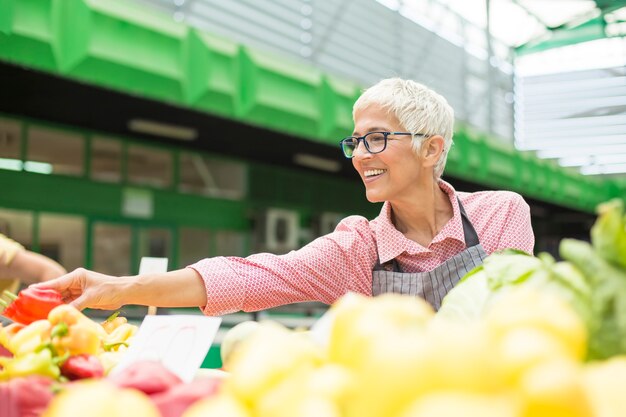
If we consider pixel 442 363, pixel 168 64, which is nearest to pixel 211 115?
pixel 168 64

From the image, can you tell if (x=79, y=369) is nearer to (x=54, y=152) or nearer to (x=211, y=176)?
(x=54, y=152)

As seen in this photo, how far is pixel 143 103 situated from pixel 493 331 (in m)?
9.96

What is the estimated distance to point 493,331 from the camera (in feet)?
2.40

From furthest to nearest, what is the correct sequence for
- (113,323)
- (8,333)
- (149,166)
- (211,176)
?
(211,176), (149,166), (113,323), (8,333)

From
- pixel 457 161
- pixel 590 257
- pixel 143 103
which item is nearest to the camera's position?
pixel 590 257

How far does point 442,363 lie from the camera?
62 cm

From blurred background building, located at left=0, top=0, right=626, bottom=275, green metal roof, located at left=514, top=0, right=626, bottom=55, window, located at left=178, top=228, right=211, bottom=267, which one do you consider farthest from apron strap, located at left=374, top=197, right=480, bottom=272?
green metal roof, located at left=514, top=0, right=626, bottom=55

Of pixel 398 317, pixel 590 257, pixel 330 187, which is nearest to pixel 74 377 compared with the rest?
pixel 398 317

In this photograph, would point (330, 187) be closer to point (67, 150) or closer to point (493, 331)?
point (67, 150)

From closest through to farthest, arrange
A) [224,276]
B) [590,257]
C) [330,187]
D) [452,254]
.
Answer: [590,257] → [224,276] → [452,254] → [330,187]

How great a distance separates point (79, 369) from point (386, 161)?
1.26 m

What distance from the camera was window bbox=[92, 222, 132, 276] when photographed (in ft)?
38.5

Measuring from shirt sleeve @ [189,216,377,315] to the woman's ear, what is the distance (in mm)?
299

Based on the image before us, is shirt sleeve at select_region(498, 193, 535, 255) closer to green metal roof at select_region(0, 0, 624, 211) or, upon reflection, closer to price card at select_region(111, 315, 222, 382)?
price card at select_region(111, 315, 222, 382)
